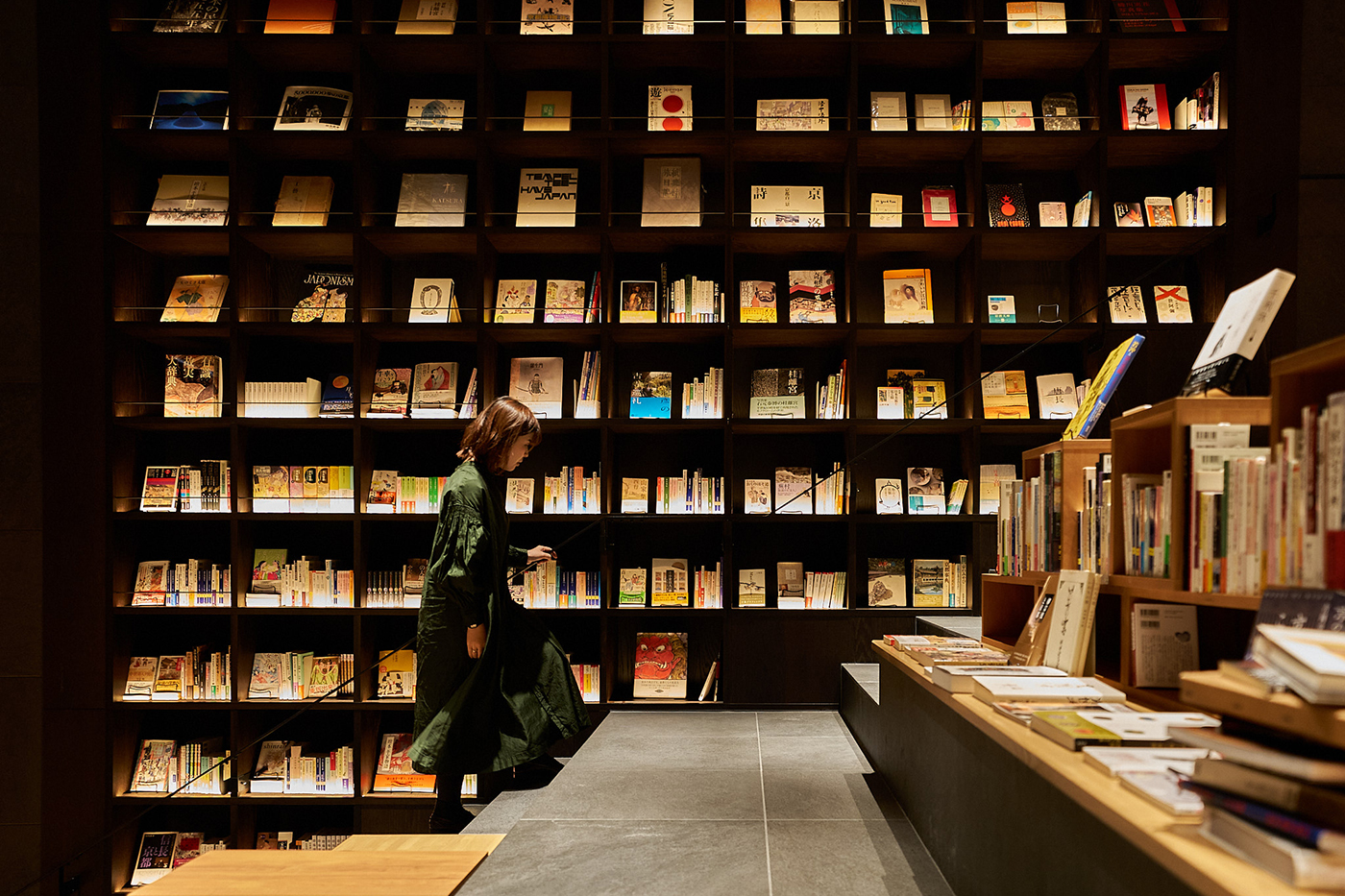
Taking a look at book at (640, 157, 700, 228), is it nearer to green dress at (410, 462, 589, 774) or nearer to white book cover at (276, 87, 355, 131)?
white book cover at (276, 87, 355, 131)

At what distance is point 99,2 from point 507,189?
83.9 inches

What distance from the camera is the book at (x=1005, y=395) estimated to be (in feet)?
13.1

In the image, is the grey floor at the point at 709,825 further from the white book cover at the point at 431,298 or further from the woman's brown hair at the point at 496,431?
the white book cover at the point at 431,298

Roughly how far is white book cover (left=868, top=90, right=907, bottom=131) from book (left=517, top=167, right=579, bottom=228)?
1.57 meters

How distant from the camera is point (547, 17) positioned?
4047 mm

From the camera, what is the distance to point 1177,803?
97 cm

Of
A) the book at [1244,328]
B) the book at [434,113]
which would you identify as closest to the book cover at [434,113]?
the book at [434,113]

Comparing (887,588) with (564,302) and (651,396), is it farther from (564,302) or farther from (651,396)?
(564,302)

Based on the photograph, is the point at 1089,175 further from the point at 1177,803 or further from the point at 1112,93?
the point at 1177,803

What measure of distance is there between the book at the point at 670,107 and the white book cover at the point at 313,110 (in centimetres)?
157

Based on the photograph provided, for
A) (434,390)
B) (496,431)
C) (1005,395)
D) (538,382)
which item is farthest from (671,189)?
(1005,395)

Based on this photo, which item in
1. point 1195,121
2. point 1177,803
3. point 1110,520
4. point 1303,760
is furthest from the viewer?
point 1195,121

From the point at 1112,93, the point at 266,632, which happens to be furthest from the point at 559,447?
the point at 1112,93

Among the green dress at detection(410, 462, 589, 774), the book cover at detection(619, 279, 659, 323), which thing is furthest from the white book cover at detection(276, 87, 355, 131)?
the green dress at detection(410, 462, 589, 774)
